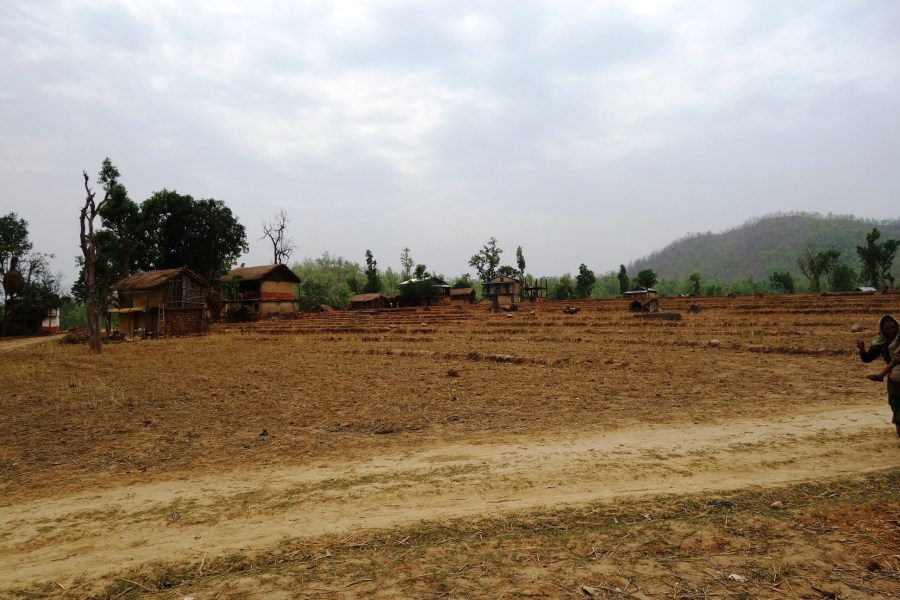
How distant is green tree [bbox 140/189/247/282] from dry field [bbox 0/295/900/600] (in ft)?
127

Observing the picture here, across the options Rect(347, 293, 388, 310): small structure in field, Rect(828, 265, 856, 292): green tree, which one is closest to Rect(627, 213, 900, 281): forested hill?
Rect(828, 265, 856, 292): green tree

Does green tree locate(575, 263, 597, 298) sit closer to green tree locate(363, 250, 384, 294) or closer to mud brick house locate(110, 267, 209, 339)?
green tree locate(363, 250, 384, 294)

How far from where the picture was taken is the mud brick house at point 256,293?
5319 cm

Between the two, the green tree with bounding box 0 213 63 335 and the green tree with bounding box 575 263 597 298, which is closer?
the green tree with bounding box 0 213 63 335

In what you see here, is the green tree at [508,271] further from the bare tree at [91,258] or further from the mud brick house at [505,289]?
the bare tree at [91,258]

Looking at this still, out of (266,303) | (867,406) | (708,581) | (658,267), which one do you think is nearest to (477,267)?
(266,303)

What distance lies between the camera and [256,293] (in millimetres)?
54156

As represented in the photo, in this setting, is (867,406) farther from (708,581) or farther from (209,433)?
(209,433)

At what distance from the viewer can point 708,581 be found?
12.3 ft

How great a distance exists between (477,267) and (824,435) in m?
85.3

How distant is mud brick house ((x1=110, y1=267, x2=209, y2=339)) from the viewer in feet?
125

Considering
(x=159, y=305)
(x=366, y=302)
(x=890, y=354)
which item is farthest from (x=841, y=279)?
(x=159, y=305)

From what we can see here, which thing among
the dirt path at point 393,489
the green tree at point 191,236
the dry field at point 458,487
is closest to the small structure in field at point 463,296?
the green tree at point 191,236

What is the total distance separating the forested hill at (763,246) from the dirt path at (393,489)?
132 m
